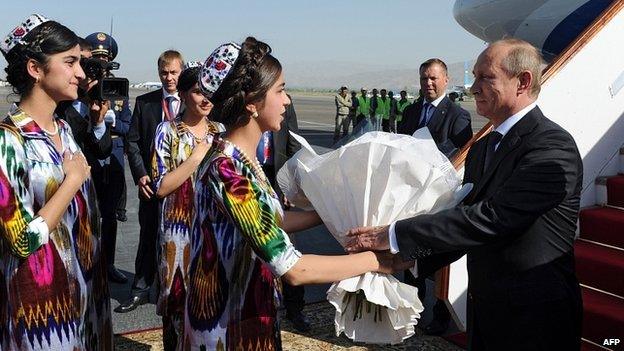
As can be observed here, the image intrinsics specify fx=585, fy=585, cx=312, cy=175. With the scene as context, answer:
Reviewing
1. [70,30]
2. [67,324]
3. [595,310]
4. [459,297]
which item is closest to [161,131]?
[70,30]

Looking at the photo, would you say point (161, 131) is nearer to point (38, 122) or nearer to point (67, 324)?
point (38, 122)

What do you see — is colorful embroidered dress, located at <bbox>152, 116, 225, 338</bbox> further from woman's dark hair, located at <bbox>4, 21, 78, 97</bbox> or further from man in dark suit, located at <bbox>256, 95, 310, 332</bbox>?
woman's dark hair, located at <bbox>4, 21, 78, 97</bbox>

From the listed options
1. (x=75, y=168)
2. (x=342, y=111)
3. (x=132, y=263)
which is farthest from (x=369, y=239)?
(x=342, y=111)

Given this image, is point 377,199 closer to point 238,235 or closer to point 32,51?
point 238,235

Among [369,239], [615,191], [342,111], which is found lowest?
[342,111]

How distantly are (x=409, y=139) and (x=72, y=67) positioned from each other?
1403 mm

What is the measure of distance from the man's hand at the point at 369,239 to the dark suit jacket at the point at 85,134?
221 centimetres

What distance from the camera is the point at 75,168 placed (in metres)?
2.28

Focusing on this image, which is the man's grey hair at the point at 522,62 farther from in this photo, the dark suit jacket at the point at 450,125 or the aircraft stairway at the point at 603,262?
the dark suit jacket at the point at 450,125

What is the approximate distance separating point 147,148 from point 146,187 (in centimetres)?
65

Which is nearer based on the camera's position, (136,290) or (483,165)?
(483,165)

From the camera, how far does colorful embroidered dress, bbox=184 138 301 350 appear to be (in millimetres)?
1878

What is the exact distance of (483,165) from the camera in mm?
2369

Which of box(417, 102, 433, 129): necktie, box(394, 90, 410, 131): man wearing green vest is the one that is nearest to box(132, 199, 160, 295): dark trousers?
box(417, 102, 433, 129): necktie
